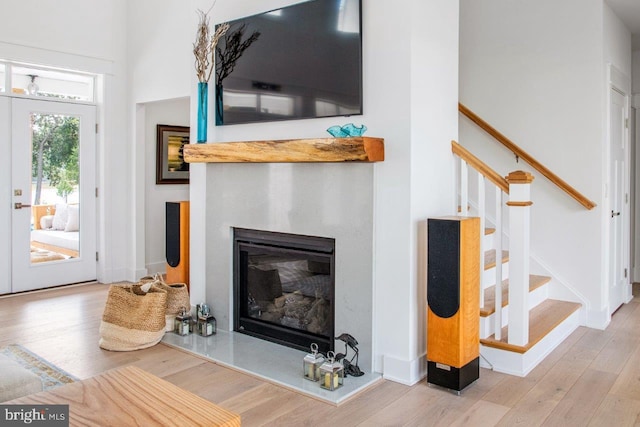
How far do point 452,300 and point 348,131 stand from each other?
1.11m

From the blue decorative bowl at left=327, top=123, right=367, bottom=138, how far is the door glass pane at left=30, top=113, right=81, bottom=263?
12.0ft

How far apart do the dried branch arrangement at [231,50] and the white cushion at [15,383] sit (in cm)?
245

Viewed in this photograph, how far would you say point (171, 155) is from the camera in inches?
245

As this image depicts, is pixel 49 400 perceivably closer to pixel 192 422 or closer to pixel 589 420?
pixel 192 422

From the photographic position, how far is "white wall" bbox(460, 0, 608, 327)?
164 inches

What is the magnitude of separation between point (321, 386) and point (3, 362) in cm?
153

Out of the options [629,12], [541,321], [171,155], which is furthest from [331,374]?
[171,155]

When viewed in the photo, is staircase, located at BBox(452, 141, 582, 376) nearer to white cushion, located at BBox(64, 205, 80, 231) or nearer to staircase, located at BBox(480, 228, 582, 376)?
staircase, located at BBox(480, 228, 582, 376)

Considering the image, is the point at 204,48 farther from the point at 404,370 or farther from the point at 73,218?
the point at 73,218

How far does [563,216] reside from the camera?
434cm

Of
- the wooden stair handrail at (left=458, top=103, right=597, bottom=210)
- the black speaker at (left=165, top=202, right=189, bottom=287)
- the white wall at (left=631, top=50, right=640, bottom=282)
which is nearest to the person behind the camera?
the wooden stair handrail at (left=458, top=103, right=597, bottom=210)

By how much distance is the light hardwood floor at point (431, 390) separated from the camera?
2.59 meters

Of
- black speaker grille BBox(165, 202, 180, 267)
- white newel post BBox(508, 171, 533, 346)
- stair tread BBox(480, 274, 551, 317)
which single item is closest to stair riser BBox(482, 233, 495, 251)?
stair tread BBox(480, 274, 551, 317)

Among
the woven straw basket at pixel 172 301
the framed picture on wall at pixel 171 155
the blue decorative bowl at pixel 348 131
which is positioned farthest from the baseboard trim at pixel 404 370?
the framed picture on wall at pixel 171 155
